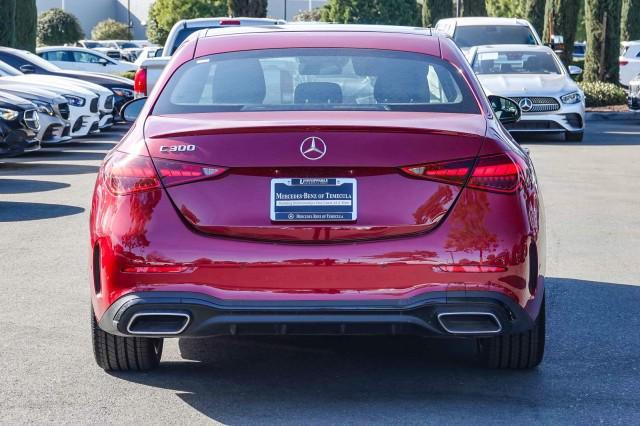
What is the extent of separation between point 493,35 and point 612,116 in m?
4.53

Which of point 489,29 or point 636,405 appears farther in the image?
point 489,29

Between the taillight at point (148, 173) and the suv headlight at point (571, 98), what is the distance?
53.3 ft

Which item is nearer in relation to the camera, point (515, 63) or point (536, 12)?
point (515, 63)

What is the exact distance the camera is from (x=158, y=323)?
5355 millimetres

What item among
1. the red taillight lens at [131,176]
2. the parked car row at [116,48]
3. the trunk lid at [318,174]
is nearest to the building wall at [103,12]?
the parked car row at [116,48]

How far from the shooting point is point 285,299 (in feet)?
17.0

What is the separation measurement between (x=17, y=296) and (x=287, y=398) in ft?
9.46

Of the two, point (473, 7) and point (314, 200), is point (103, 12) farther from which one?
point (314, 200)

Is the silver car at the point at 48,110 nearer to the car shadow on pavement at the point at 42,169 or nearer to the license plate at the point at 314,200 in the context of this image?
the car shadow on pavement at the point at 42,169

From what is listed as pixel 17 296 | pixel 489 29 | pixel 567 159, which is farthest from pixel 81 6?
pixel 17 296

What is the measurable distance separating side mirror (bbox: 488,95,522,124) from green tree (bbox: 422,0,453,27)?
38.4 metres

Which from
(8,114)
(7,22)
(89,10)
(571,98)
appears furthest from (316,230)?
(89,10)

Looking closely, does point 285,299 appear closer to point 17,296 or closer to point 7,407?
point 7,407

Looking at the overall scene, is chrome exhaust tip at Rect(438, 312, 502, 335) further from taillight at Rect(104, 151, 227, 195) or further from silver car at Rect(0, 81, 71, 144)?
silver car at Rect(0, 81, 71, 144)
